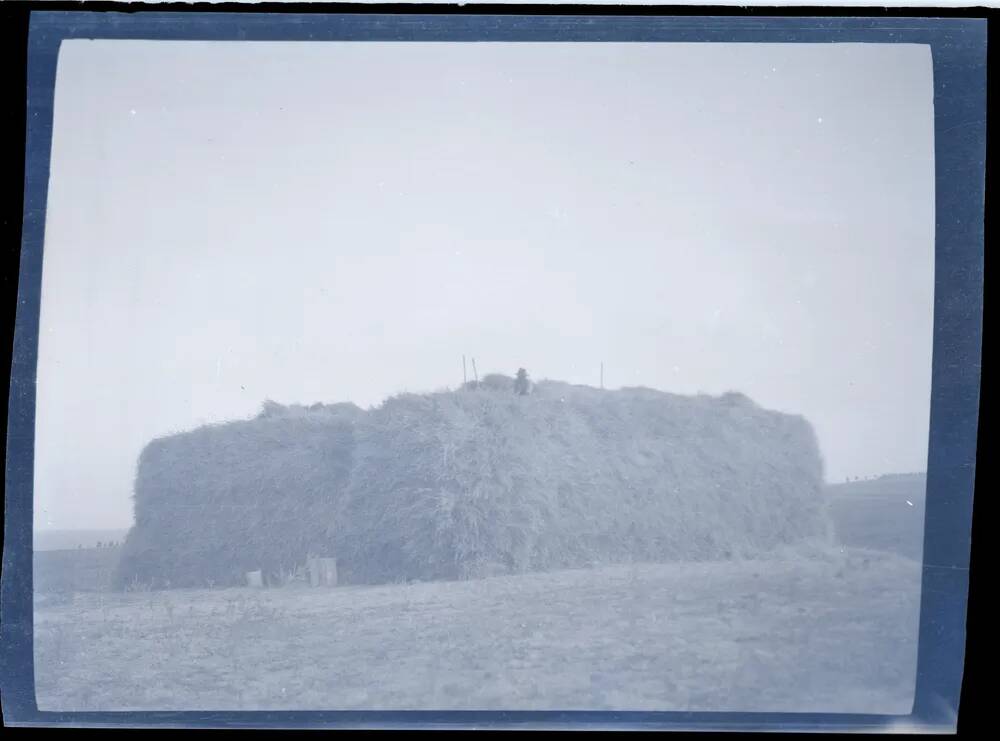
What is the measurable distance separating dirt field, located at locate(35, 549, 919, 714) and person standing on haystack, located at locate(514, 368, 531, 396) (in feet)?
1.56

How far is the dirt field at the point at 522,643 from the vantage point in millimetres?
2465

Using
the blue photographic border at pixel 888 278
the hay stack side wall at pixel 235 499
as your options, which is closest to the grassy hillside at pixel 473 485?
the hay stack side wall at pixel 235 499

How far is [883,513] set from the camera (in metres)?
2.45

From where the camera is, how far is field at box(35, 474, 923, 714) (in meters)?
2.46

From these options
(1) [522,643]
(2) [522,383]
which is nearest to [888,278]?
(2) [522,383]

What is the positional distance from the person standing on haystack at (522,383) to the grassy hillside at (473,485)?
1.0 inches

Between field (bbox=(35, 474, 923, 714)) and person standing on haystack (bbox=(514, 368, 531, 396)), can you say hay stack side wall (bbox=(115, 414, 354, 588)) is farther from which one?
person standing on haystack (bbox=(514, 368, 531, 396))

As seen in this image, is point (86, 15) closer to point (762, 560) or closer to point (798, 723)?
point (762, 560)

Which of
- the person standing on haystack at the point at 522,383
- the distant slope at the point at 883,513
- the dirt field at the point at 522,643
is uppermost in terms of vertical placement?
the person standing on haystack at the point at 522,383

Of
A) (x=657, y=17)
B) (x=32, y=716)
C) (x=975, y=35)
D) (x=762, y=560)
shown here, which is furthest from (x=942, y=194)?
(x=32, y=716)

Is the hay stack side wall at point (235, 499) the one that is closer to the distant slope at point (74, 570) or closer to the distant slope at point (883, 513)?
the distant slope at point (74, 570)

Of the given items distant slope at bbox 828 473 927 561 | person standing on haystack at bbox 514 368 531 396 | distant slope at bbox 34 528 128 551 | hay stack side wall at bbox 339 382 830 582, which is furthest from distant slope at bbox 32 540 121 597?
distant slope at bbox 828 473 927 561

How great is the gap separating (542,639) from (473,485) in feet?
Result: 1.40

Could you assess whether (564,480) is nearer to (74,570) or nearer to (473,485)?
(473,485)
